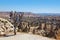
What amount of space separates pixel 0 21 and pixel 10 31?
2.16 metres

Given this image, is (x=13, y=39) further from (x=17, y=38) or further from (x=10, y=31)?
(x=10, y=31)

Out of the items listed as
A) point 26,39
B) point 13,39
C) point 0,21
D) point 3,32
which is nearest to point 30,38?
point 26,39

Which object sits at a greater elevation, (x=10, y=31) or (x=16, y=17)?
(x=16, y=17)

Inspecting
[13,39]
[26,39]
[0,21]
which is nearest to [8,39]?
[13,39]

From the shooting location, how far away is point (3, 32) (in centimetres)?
2345

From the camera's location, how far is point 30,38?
776 inches

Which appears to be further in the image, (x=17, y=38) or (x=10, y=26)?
(x=10, y=26)

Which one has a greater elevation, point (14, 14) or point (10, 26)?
point (14, 14)

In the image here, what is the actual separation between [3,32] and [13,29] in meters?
1.74

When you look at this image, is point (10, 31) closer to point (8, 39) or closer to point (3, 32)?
point (3, 32)

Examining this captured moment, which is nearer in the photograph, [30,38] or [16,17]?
[30,38]

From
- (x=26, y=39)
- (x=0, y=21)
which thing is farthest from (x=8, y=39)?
(x=0, y=21)

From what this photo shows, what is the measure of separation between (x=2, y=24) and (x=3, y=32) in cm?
141

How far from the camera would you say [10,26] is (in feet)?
80.8
